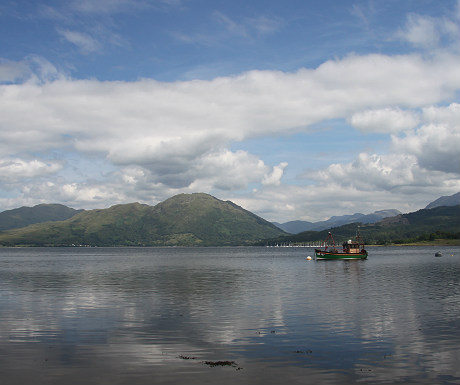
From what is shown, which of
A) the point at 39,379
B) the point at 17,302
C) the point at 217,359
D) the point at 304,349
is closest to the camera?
the point at 39,379

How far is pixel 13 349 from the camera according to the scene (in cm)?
3206

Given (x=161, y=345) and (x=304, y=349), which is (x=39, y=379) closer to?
(x=161, y=345)

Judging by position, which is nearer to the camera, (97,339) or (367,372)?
(367,372)

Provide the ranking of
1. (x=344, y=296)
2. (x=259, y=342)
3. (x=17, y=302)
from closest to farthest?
(x=259, y=342)
(x=17, y=302)
(x=344, y=296)

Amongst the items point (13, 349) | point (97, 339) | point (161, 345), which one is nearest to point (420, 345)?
point (161, 345)

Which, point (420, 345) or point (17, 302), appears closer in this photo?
point (420, 345)

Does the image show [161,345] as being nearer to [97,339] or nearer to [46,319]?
[97,339]

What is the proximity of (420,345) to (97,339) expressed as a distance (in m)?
25.9

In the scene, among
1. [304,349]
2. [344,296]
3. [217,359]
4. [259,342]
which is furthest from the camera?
[344,296]

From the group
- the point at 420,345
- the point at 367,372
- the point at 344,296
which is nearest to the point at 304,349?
the point at 367,372

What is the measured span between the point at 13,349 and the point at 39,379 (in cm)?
912

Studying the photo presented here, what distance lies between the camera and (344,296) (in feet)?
214

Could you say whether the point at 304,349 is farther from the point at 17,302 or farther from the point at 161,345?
the point at 17,302

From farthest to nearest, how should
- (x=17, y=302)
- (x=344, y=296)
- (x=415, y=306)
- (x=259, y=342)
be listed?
(x=344, y=296), (x=17, y=302), (x=415, y=306), (x=259, y=342)
